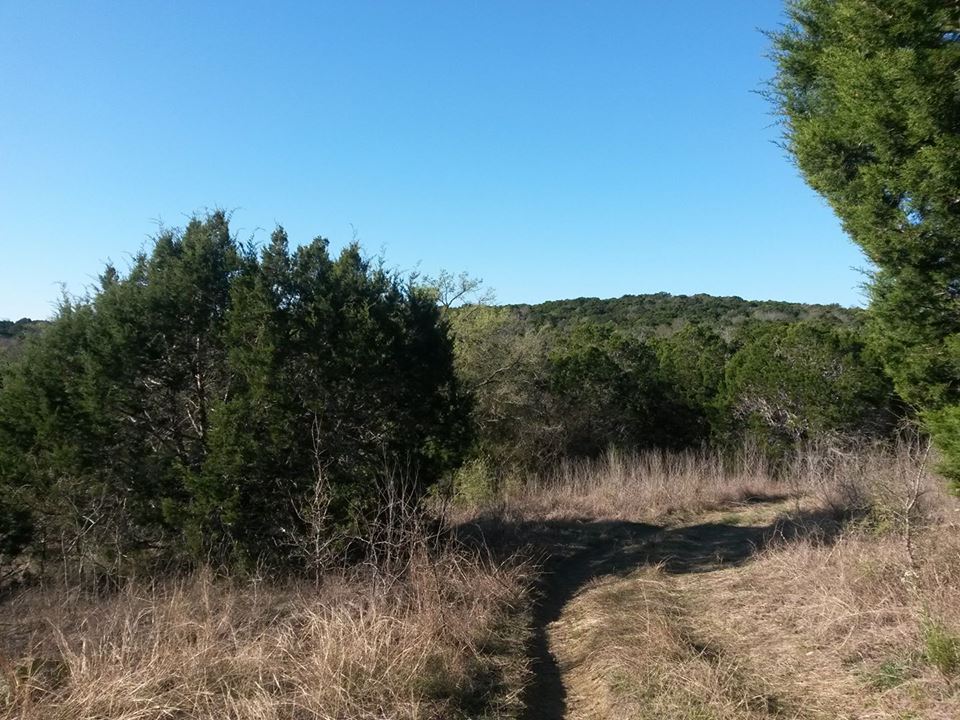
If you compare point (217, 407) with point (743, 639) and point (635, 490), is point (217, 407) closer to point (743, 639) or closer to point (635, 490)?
point (743, 639)

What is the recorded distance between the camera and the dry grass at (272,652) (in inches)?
177

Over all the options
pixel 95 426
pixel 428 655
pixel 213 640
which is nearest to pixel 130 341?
pixel 95 426

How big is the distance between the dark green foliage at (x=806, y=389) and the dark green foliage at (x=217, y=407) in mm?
11915

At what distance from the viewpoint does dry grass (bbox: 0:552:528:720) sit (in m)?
4.50

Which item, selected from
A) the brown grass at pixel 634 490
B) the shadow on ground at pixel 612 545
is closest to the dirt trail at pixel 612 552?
the shadow on ground at pixel 612 545

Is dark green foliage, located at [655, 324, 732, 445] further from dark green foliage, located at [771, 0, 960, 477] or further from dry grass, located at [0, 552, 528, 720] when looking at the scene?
dry grass, located at [0, 552, 528, 720]

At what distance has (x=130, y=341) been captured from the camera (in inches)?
348

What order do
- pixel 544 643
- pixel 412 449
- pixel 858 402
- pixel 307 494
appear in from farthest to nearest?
pixel 858 402 < pixel 412 449 < pixel 307 494 < pixel 544 643

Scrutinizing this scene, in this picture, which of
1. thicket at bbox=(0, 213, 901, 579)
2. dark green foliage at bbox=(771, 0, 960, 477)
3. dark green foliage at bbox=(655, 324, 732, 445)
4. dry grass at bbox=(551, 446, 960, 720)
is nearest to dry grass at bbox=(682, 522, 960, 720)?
dry grass at bbox=(551, 446, 960, 720)

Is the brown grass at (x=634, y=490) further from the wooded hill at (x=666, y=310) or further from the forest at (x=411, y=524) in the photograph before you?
the wooded hill at (x=666, y=310)

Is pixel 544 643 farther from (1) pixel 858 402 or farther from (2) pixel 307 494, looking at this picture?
(1) pixel 858 402

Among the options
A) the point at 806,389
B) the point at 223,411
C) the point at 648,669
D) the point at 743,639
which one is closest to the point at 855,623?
the point at 743,639

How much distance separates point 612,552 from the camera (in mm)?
10891

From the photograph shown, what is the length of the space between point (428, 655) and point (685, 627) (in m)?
2.36
